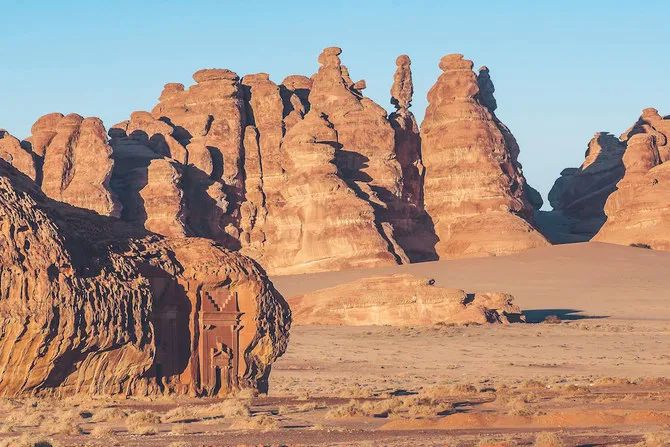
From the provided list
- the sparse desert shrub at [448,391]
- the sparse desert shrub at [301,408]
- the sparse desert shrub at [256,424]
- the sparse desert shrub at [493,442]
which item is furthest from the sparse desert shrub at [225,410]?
the sparse desert shrub at [448,391]

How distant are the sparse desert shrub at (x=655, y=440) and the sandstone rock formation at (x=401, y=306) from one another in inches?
1270

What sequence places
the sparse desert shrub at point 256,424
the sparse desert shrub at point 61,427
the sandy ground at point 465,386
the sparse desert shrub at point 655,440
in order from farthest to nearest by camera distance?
the sparse desert shrub at point 256,424
the sandy ground at point 465,386
the sparse desert shrub at point 61,427
the sparse desert shrub at point 655,440

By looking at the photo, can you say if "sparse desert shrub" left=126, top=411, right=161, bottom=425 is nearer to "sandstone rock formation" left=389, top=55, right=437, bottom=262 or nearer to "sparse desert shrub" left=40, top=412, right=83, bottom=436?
"sparse desert shrub" left=40, top=412, right=83, bottom=436

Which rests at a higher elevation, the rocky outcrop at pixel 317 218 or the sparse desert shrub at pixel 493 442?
the rocky outcrop at pixel 317 218

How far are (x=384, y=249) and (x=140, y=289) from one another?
56.7 meters

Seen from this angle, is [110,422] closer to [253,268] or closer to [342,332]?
[253,268]

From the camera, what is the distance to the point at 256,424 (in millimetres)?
18234

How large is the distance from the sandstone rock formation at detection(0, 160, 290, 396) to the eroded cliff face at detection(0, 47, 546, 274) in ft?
177

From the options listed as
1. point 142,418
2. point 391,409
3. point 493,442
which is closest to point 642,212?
point 391,409

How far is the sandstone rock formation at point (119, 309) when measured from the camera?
62.5ft

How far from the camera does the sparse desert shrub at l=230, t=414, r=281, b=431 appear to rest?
18.1m

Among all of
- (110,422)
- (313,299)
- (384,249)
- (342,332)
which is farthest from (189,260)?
(384,249)

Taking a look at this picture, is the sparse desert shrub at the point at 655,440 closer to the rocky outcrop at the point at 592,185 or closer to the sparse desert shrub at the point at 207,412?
the sparse desert shrub at the point at 207,412

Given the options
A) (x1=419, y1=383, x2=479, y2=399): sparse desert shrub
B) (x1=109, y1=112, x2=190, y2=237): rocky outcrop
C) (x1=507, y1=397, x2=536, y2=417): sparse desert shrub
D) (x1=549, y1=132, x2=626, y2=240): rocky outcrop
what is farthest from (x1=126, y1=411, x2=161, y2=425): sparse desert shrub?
(x1=549, y1=132, x2=626, y2=240): rocky outcrop
